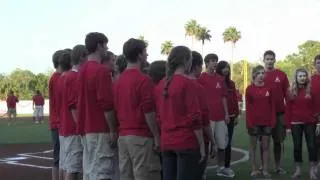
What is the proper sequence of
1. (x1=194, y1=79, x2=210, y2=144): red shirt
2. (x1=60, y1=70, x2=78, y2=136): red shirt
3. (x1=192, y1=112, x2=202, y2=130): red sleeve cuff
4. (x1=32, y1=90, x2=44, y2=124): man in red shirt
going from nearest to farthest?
(x1=192, y1=112, x2=202, y2=130): red sleeve cuff < (x1=194, y1=79, x2=210, y2=144): red shirt < (x1=60, y1=70, x2=78, y2=136): red shirt < (x1=32, y1=90, x2=44, y2=124): man in red shirt

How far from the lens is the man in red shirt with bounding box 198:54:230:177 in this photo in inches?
417

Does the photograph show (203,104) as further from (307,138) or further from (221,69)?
(221,69)

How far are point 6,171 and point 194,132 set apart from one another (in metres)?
7.34

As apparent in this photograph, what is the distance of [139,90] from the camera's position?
635cm

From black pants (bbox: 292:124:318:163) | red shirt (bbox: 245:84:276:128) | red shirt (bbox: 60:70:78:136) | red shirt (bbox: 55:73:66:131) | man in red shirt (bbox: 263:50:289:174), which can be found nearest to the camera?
red shirt (bbox: 60:70:78:136)

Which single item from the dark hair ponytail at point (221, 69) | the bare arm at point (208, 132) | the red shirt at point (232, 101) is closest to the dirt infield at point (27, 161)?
the red shirt at point (232, 101)

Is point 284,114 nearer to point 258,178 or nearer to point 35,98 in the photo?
Answer: point 258,178

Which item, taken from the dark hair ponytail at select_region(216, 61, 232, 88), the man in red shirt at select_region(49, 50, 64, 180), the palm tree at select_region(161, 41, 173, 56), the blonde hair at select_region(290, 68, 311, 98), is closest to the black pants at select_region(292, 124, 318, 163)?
the blonde hair at select_region(290, 68, 311, 98)

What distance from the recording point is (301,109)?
10.4 meters

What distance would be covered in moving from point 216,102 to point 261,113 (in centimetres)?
87

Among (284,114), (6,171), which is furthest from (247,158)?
(6,171)

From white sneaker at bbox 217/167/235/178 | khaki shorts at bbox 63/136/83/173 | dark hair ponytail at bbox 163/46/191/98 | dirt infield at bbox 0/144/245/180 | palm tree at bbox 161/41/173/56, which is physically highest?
palm tree at bbox 161/41/173/56

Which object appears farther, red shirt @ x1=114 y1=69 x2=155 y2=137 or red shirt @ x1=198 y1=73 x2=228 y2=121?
red shirt @ x1=198 y1=73 x2=228 y2=121

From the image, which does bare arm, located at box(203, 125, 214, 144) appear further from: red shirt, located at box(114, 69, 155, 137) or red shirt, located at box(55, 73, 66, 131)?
red shirt, located at box(55, 73, 66, 131)
